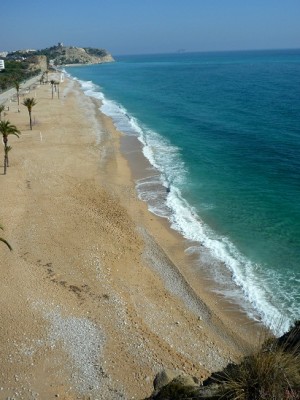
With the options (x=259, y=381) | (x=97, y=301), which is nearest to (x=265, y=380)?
(x=259, y=381)

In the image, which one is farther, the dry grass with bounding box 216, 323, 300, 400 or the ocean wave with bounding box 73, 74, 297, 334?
the ocean wave with bounding box 73, 74, 297, 334

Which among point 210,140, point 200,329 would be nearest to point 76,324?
point 200,329

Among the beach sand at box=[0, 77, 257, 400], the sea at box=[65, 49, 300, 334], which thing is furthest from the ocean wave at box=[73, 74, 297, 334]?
the beach sand at box=[0, 77, 257, 400]

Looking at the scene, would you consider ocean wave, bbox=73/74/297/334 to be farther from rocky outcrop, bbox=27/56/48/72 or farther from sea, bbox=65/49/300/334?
rocky outcrop, bbox=27/56/48/72

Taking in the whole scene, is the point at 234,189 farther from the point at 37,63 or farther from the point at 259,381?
the point at 37,63

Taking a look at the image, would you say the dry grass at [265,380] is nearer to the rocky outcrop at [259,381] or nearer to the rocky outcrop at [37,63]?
the rocky outcrop at [259,381]

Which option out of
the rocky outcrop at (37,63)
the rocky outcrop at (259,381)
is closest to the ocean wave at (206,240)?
the rocky outcrop at (259,381)
